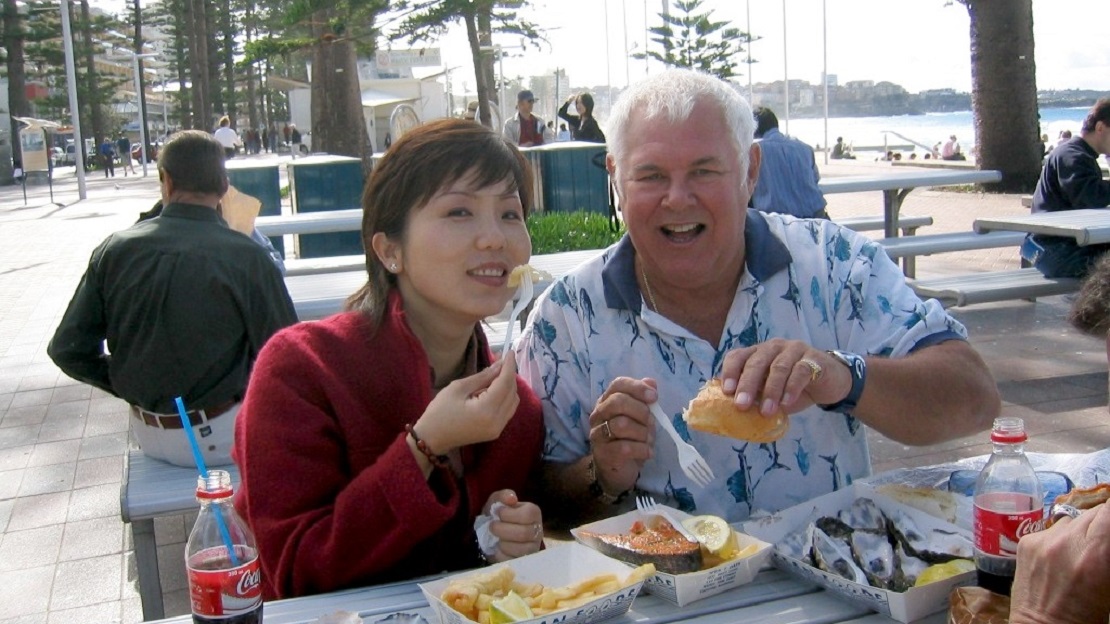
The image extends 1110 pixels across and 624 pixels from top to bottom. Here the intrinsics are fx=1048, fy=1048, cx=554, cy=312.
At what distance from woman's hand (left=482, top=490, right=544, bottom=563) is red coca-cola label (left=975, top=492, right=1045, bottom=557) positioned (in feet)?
2.63

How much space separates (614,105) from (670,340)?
59 cm

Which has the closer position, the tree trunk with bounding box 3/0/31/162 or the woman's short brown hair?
the woman's short brown hair

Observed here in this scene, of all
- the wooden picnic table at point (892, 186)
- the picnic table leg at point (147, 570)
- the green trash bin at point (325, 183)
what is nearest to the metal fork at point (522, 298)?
A: the picnic table leg at point (147, 570)

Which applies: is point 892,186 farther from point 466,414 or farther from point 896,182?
point 466,414

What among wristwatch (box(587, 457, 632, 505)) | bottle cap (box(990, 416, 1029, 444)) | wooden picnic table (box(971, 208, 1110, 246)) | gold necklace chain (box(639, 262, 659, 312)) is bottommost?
wristwatch (box(587, 457, 632, 505))

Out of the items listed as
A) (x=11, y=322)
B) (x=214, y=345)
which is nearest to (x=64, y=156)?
(x=11, y=322)

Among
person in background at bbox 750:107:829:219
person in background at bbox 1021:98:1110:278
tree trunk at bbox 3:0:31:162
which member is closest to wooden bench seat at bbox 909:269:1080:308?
person in background at bbox 1021:98:1110:278

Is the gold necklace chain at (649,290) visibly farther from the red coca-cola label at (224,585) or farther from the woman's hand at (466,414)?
the red coca-cola label at (224,585)

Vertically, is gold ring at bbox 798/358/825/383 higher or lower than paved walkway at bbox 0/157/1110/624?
higher

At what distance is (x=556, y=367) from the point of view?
8.38 feet

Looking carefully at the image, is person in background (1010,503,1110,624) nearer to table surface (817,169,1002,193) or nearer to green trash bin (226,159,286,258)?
table surface (817,169,1002,193)

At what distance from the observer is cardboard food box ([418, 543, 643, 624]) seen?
1.67 m

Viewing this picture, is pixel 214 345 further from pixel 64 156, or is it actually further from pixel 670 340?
pixel 64 156

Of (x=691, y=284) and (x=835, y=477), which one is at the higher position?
(x=691, y=284)
